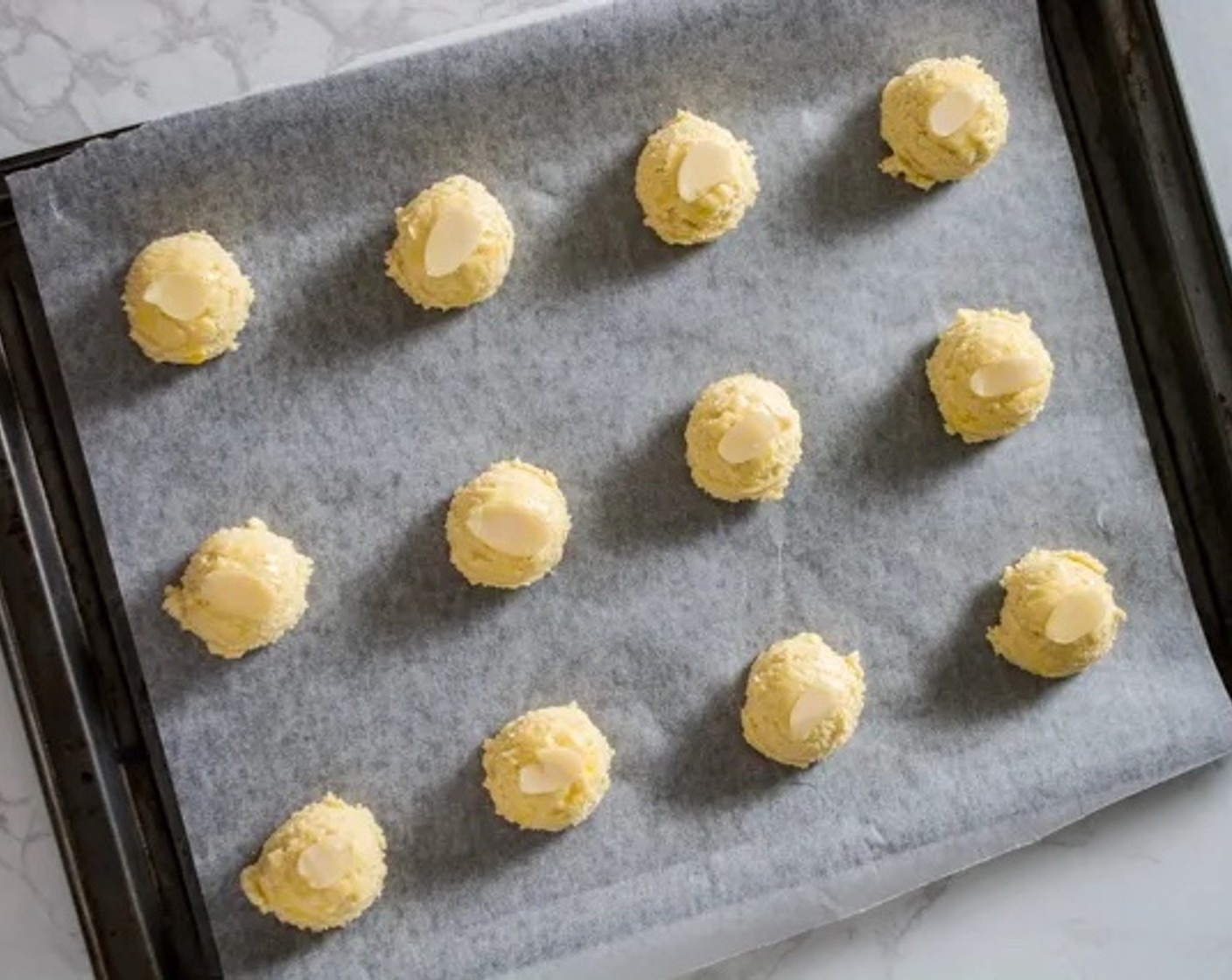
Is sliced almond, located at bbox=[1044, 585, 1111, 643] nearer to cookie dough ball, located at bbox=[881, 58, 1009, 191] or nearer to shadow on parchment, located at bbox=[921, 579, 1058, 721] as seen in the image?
shadow on parchment, located at bbox=[921, 579, 1058, 721]

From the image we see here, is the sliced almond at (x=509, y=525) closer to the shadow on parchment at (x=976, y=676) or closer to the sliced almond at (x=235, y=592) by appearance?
the sliced almond at (x=235, y=592)

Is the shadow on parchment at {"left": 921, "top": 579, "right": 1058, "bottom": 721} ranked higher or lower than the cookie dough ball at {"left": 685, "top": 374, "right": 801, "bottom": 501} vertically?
lower

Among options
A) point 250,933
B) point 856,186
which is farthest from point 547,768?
point 856,186

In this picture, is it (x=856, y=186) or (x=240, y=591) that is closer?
(x=240, y=591)

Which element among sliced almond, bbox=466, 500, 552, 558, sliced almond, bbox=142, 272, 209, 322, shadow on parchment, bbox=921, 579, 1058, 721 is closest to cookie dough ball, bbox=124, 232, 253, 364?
sliced almond, bbox=142, 272, 209, 322

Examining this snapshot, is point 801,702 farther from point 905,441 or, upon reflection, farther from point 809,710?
point 905,441

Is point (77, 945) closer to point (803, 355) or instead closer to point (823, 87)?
point (803, 355)

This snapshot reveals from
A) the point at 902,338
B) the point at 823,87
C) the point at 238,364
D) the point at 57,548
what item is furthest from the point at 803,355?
the point at 57,548
